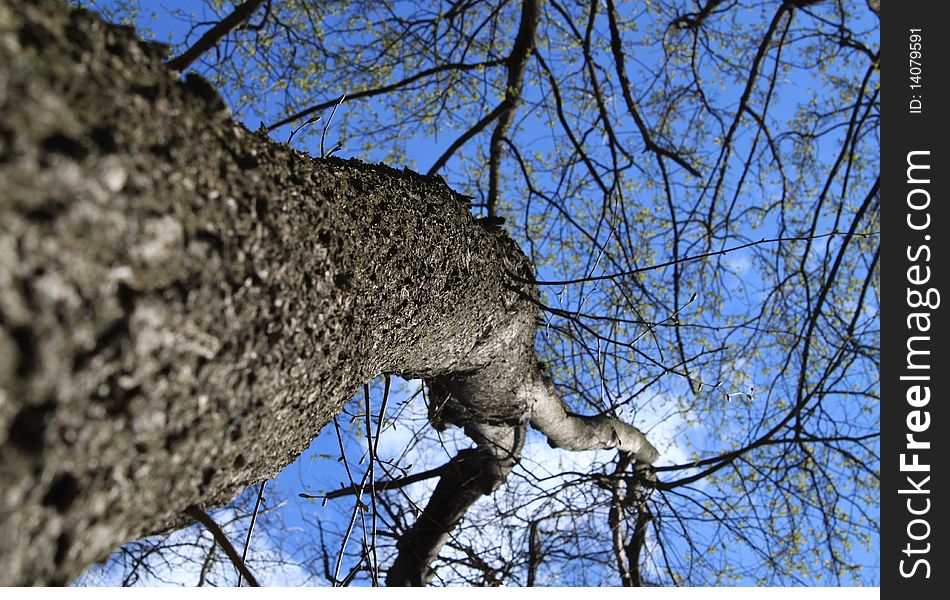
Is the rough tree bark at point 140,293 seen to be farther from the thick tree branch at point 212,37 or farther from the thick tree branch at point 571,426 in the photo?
the thick tree branch at point 212,37

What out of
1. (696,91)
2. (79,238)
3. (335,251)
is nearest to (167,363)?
(79,238)

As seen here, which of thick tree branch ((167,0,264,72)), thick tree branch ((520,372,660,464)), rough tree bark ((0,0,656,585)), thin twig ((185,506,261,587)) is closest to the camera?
rough tree bark ((0,0,656,585))

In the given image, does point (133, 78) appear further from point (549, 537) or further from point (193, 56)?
point (549, 537)

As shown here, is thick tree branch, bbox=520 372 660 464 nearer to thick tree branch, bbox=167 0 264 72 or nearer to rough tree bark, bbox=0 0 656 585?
rough tree bark, bbox=0 0 656 585

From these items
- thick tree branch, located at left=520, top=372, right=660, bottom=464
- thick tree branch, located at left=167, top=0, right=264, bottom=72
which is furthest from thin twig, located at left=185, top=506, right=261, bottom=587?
thick tree branch, located at left=167, top=0, right=264, bottom=72

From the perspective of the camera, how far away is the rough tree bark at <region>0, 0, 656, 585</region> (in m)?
0.43

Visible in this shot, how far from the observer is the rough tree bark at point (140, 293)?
1.42 ft

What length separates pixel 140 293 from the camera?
1.69ft

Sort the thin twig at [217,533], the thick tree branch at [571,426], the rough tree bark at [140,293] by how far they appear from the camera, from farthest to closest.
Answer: the thick tree branch at [571,426], the thin twig at [217,533], the rough tree bark at [140,293]

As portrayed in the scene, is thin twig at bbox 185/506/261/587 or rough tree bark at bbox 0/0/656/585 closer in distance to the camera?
rough tree bark at bbox 0/0/656/585

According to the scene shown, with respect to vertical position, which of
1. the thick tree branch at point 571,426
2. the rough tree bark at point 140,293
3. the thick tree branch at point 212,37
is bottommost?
the rough tree bark at point 140,293

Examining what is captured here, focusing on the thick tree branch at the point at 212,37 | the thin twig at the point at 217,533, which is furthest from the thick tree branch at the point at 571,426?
the thick tree branch at the point at 212,37

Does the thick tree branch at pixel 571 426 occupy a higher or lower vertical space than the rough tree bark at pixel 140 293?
higher

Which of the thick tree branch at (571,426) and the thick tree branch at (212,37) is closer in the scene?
the thick tree branch at (571,426)
